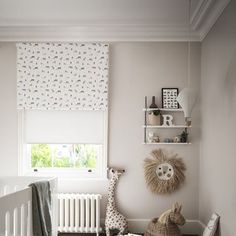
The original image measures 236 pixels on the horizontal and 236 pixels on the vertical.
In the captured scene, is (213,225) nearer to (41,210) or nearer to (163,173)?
(163,173)

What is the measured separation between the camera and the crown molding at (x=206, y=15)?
9.95 feet

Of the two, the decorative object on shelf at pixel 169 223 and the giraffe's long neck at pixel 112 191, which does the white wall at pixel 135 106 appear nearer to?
the giraffe's long neck at pixel 112 191

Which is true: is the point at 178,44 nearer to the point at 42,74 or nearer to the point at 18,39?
the point at 42,74

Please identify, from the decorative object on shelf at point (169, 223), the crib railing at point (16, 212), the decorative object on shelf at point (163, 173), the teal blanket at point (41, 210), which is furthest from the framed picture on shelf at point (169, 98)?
the crib railing at point (16, 212)

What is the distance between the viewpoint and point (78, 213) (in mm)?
3779

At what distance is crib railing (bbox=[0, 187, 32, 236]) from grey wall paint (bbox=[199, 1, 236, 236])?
1671mm

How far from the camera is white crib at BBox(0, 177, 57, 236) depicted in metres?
2.25

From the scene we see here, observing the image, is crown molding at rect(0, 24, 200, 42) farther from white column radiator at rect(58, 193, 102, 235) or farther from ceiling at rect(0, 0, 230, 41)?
white column radiator at rect(58, 193, 102, 235)

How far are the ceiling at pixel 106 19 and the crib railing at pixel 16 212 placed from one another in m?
1.86

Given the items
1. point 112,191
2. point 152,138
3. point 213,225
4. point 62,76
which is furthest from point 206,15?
point 112,191

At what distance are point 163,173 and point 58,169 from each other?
1266 millimetres

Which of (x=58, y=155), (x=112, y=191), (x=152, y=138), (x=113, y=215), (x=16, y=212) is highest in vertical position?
(x=152, y=138)

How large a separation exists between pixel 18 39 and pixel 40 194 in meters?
2.03

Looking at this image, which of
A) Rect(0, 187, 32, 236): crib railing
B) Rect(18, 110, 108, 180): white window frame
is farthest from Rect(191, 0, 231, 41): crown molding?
Rect(0, 187, 32, 236): crib railing
